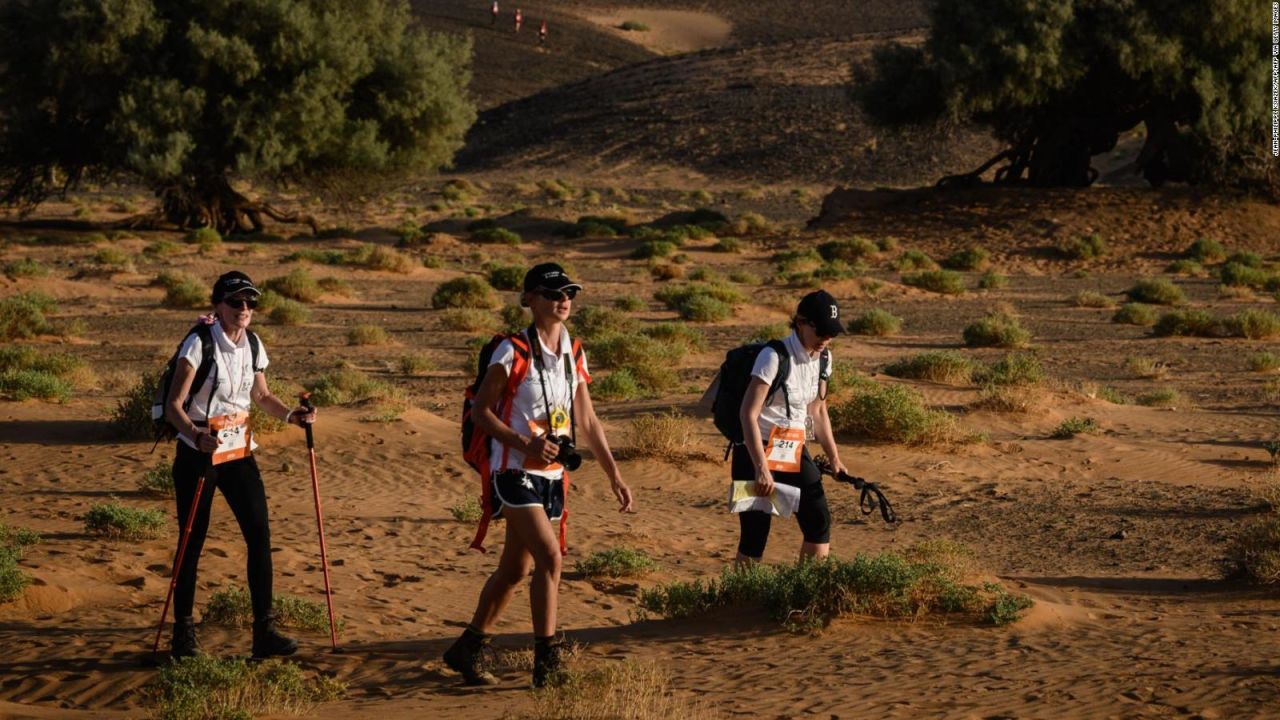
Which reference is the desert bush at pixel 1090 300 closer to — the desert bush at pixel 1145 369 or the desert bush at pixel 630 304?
the desert bush at pixel 1145 369

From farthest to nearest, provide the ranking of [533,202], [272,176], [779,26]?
1. [779,26]
2. [533,202]
3. [272,176]

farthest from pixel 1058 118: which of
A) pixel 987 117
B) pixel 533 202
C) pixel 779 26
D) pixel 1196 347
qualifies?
pixel 779 26

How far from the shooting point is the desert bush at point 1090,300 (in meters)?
28.4

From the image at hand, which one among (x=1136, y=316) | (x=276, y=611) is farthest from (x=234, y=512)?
(x=1136, y=316)

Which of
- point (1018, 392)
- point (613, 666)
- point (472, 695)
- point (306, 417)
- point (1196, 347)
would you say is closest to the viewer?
point (613, 666)

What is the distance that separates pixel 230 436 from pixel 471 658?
164cm

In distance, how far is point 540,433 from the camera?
6680 mm

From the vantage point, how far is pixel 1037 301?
29.6 meters

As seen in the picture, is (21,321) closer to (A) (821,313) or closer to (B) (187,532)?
(B) (187,532)

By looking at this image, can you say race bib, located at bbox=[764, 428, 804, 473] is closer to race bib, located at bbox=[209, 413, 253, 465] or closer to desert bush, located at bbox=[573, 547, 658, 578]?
race bib, located at bbox=[209, 413, 253, 465]

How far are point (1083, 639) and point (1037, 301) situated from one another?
22.6 meters

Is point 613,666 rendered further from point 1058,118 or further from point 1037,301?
point 1058,118

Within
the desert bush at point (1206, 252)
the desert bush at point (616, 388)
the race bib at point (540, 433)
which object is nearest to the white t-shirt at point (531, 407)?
the race bib at point (540, 433)

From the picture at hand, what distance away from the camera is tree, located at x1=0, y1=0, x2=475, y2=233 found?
36531mm
